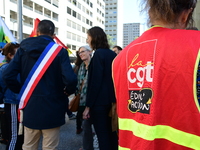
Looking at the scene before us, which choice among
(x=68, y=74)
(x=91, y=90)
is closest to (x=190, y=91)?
(x=68, y=74)

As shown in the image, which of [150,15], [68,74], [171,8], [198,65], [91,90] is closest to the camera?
[198,65]

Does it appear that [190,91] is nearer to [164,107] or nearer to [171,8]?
[164,107]

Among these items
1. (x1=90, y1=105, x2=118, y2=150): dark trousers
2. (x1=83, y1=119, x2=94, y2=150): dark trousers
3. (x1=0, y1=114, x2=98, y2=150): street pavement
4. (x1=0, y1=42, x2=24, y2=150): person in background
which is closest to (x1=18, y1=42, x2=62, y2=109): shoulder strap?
(x1=0, y1=42, x2=24, y2=150): person in background

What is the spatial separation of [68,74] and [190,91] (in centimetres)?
144

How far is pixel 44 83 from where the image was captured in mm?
2100

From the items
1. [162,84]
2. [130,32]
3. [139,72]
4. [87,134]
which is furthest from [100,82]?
[130,32]

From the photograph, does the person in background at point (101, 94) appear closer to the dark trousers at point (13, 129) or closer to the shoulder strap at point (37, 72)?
the shoulder strap at point (37, 72)

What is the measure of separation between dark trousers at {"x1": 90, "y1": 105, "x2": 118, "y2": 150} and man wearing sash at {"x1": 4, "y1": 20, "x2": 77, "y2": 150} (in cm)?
44

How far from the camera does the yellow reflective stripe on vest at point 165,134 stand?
813 mm

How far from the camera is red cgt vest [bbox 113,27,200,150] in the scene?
82cm

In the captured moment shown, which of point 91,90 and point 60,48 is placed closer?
point 60,48

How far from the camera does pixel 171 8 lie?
0.94 m

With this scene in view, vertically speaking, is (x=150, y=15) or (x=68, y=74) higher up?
(x=150, y=15)

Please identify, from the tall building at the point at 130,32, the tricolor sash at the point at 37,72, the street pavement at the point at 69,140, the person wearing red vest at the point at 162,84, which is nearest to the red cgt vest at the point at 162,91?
the person wearing red vest at the point at 162,84
